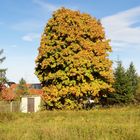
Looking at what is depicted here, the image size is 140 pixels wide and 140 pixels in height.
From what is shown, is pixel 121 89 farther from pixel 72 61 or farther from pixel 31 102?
pixel 31 102

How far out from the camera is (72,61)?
4078 cm

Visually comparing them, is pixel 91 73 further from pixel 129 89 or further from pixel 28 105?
pixel 28 105

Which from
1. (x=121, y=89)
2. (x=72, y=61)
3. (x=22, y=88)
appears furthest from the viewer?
(x=22, y=88)

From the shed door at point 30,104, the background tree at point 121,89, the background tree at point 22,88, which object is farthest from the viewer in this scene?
the background tree at point 22,88

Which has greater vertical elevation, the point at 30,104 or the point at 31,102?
the point at 31,102

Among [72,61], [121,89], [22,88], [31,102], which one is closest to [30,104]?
[31,102]

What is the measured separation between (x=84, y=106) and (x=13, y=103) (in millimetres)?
11863

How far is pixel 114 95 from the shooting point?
5206cm

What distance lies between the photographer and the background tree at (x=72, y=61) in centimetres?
4072

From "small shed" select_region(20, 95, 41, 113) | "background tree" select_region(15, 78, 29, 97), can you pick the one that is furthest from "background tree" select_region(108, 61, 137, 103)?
"background tree" select_region(15, 78, 29, 97)

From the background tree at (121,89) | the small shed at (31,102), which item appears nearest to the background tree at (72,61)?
the background tree at (121,89)

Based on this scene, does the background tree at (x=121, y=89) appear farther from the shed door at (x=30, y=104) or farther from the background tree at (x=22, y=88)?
the background tree at (x=22, y=88)

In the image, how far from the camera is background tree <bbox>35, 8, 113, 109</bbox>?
40.7 m

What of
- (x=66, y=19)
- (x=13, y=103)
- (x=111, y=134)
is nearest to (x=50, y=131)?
(x=111, y=134)
